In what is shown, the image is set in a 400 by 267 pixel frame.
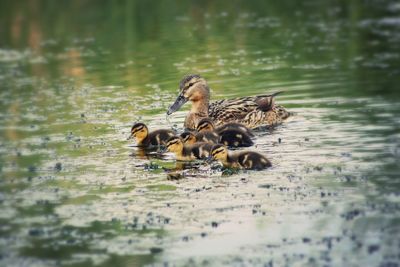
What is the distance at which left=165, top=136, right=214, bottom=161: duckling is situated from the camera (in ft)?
30.6

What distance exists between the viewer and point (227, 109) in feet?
36.9

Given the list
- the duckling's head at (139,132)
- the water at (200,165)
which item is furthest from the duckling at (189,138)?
the duckling's head at (139,132)

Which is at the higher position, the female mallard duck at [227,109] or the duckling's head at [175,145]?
the female mallard duck at [227,109]

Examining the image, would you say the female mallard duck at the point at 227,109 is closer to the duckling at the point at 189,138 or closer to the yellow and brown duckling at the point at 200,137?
the yellow and brown duckling at the point at 200,137

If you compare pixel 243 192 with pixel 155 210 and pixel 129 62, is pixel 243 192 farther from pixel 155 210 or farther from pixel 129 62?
pixel 129 62

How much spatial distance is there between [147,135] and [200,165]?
117 centimetres

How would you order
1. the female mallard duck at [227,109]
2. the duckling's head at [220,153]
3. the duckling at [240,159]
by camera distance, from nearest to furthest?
the duckling at [240,159]
the duckling's head at [220,153]
the female mallard duck at [227,109]

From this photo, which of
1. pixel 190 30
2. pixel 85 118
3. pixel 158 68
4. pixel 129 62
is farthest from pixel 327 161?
pixel 190 30

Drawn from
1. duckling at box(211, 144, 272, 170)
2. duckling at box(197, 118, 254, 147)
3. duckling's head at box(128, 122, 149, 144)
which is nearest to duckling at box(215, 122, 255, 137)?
duckling at box(197, 118, 254, 147)

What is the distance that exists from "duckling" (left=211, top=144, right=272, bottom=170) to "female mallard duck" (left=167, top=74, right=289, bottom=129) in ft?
6.93

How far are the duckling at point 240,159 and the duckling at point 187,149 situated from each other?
0.41 metres

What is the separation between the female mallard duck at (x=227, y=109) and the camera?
36.3 feet

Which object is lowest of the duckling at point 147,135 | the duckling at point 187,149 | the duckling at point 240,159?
the duckling at point 240,159

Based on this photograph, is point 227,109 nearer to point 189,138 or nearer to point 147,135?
point 147,135
